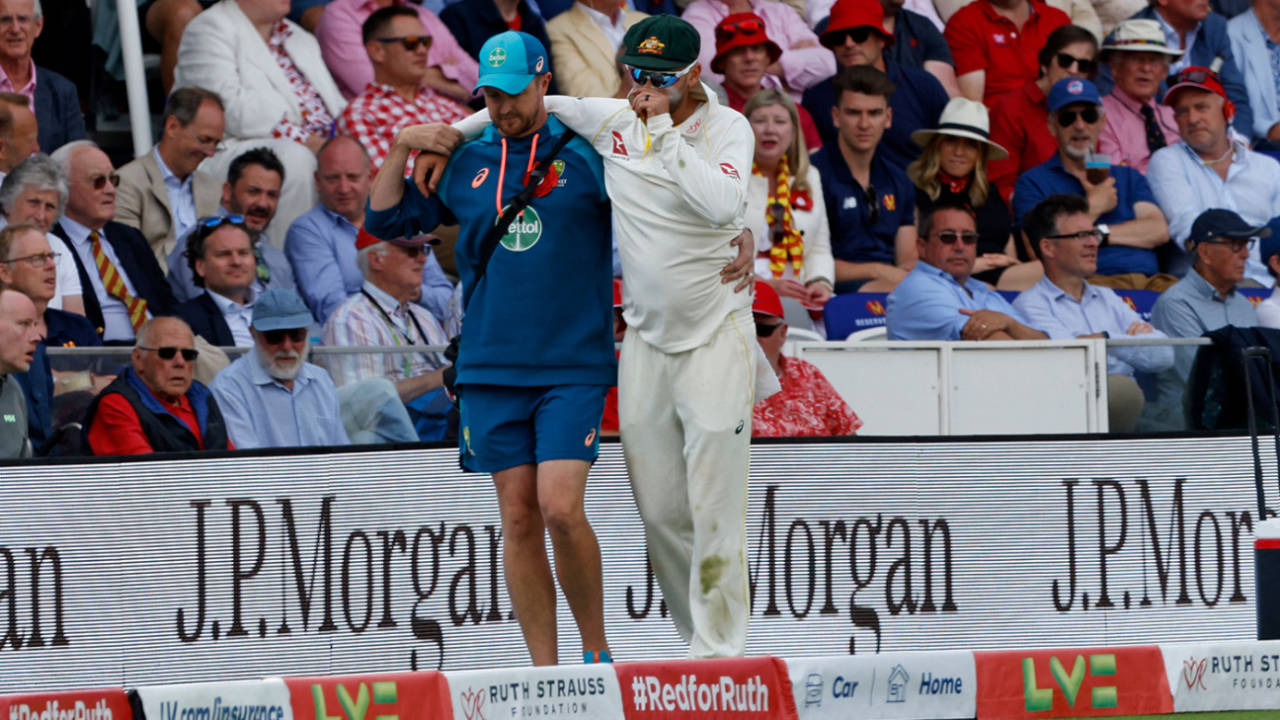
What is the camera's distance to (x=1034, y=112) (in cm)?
1165

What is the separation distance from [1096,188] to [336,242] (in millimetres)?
4711

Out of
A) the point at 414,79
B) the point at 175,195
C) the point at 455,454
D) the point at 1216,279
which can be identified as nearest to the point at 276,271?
the point at 175,195

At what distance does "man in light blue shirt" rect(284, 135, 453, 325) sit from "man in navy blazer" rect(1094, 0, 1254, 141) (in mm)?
6186

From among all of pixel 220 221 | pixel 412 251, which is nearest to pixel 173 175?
pixel 220 221

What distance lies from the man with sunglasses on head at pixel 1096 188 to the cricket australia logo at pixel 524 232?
616cm

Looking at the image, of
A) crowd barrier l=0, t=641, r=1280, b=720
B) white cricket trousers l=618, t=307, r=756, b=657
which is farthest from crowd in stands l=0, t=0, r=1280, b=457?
crowd barrier l=0, t=641, r=1280, b=720

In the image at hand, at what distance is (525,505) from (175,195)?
434 centimetres

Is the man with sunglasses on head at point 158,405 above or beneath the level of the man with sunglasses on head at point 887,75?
beneath

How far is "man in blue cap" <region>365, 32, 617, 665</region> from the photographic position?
5418 millimetres

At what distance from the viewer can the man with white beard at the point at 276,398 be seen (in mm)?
7215

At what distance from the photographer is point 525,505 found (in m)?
5.53

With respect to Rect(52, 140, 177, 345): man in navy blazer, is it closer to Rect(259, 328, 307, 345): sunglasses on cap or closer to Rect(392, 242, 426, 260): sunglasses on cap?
Rect(392, 242, 426, 260): sunglasses on cap

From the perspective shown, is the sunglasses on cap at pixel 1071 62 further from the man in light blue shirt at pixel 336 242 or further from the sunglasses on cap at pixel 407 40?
the man in light blue shirt at pixel 336 242

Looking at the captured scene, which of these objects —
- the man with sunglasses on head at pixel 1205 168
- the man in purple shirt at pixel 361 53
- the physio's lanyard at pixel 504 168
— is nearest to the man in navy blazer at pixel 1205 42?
the man with sunglasses on head at pixel 1205 168
